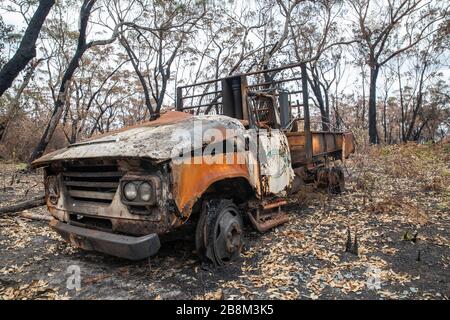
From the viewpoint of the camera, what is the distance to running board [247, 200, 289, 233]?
15.0 ft

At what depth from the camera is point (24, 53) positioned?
7.59m

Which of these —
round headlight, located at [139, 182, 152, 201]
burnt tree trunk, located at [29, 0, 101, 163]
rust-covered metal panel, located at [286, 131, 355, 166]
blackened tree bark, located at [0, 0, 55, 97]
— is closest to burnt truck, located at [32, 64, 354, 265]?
round headlight, located at [139, 182, 152, 201]

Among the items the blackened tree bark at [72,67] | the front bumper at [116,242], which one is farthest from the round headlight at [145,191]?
the blackened tree bark at [72,67]

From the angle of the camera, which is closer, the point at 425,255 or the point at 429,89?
the point at 425,255

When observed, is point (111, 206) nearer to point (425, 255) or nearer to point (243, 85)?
point (243, 85)

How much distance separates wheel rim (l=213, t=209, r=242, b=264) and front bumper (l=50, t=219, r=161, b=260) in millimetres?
833

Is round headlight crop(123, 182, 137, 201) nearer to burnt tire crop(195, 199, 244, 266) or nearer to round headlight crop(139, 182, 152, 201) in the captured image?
round headlight crop(139, 182, 152, 201)

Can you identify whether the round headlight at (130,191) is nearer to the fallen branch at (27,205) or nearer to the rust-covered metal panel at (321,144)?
the fallen branch at (27,205)

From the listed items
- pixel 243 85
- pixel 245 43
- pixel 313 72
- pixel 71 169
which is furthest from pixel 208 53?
pixel 71 169

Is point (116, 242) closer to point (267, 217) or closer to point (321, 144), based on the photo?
point (267, 217)

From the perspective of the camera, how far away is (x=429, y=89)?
99.8 ft

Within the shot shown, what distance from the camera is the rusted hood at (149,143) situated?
3.02 m

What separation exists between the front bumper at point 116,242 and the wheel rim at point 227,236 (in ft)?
2.73

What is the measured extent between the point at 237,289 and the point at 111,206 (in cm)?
145
